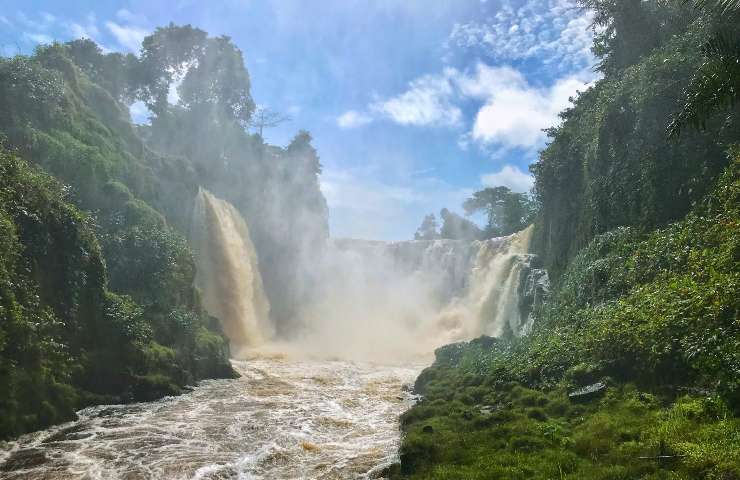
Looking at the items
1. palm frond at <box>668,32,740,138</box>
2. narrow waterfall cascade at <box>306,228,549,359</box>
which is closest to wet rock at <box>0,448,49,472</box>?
palm frond at <box>668,32,740,138</box>

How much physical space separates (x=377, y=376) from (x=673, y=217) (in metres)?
15.7

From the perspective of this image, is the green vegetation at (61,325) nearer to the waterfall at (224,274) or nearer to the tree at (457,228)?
the waterfall at (224,274)

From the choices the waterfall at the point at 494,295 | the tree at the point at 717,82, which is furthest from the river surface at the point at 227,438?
the waterfall at the point at 494,295

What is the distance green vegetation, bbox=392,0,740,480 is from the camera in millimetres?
9039

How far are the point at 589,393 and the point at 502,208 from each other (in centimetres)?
7914

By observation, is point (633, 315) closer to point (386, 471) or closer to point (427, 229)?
point (386, 471)

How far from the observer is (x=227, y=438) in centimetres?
1395

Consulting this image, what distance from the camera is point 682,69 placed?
2002 cm

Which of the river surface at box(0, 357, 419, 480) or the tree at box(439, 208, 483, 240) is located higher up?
the tree at box(439, 208, 483, 240)

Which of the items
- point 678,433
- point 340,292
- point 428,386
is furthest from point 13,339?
point 340,292

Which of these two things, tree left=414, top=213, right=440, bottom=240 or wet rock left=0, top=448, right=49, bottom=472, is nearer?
wet rock left=0, top=448, right=49, bottom=472

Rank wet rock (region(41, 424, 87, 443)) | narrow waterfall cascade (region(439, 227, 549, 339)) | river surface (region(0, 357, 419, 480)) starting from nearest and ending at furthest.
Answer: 1. river surface (region(0, 357, 419, 480))
2. wet rock (region(41, 424, 87, 443))
3. narrow waterfall cascade (region(439, 227, 549, 339))

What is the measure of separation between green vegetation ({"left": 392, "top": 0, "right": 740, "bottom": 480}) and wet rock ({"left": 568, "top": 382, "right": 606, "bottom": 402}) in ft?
0.12

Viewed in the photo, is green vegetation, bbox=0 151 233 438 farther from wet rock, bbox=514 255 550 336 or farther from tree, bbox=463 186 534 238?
tree, bbox=463 186 534 238
